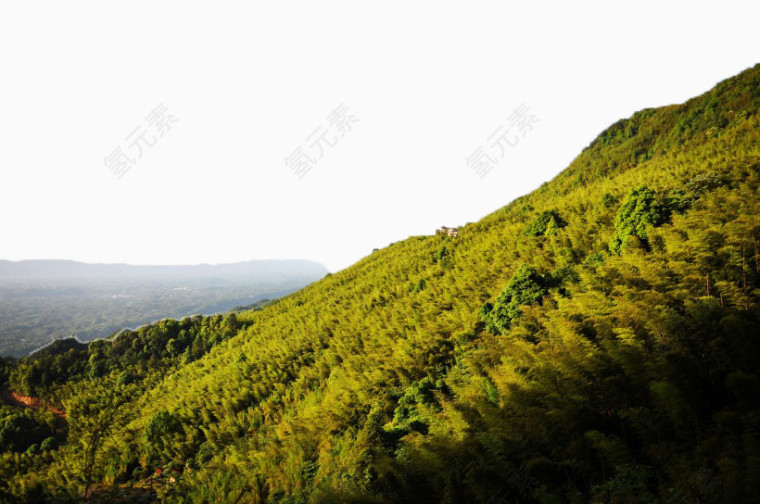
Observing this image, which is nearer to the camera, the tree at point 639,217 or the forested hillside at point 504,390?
the forested hillside at point 504,390

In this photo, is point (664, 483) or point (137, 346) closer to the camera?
point (664, 483)

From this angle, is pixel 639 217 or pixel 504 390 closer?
pixel 504 390

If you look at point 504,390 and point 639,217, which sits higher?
point 639,217

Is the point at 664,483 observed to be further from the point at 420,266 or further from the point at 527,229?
the point at 420,266

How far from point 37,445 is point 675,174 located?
132ft

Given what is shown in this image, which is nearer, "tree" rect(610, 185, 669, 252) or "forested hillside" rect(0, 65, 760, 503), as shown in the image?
"forested hillside" rect(0, 65, 760, 503)

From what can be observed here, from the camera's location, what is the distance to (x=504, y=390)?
5.71m

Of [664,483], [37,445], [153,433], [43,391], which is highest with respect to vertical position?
[43,391]

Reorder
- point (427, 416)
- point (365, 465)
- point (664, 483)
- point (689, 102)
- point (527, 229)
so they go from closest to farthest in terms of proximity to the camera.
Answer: point (664, 483)
point (365, 465)
point (427, 416)
point (527, 229)
point (689, 102)

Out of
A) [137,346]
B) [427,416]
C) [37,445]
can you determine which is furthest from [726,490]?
[137,346]

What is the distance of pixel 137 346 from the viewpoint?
2933cm

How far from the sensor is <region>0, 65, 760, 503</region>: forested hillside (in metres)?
4.11

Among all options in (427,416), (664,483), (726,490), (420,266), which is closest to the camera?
(726,490)

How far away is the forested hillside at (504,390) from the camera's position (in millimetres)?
4109
